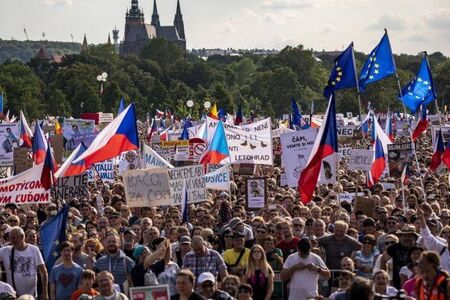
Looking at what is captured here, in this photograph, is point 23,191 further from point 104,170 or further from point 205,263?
point 104,170

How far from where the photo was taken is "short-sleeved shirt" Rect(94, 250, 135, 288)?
13914 millimetres

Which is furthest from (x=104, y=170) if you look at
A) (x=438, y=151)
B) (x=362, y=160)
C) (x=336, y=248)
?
(x=336, y=248)

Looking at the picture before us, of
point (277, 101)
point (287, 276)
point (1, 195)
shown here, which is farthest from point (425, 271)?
point (277, 101)

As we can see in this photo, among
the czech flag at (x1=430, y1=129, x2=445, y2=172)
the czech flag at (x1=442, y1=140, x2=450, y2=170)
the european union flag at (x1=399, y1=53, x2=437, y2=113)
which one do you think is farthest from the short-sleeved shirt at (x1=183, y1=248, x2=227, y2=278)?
the czech flag at (x1=430, y1=129, x2=445, y2=172)

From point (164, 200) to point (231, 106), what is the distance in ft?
354

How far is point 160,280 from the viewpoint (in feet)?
44.8

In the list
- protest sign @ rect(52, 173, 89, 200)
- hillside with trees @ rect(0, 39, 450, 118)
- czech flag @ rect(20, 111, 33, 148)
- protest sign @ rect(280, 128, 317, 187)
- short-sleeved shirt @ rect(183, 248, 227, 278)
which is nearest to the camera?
short-sleeved shirt @ rect(183, 248, 227, 278)

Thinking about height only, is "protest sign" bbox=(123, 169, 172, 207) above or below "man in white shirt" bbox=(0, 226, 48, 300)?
above

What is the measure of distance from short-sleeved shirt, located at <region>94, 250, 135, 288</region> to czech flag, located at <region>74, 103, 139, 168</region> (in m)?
6.19

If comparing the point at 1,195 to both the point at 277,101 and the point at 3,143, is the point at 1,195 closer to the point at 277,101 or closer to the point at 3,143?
the point at 3,143

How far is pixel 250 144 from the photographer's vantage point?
2675 cm

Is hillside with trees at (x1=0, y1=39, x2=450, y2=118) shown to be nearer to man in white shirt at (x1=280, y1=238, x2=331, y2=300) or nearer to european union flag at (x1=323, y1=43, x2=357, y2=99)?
european union flag at (x1=323, y1=43, x2=357, y2=99)

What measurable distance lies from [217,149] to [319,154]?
22.5 feet

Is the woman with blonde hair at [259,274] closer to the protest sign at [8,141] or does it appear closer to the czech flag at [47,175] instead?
the czech flag at [47,175]
